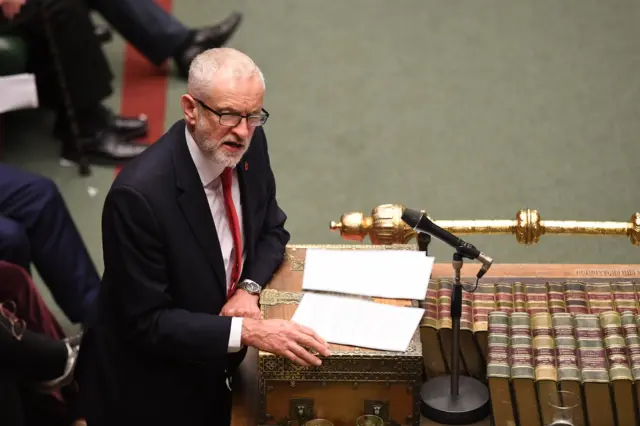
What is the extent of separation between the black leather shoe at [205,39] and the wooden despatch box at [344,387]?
319 centimetres

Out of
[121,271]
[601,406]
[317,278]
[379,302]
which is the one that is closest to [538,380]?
[601,406]

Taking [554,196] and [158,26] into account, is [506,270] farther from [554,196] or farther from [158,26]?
[158,26]

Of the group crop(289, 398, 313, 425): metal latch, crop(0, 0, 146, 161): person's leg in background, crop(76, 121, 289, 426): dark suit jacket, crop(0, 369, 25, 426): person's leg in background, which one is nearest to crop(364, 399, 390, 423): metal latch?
crop(289, 398, 313, 425): metal latch

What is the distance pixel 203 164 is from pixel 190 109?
18 cm

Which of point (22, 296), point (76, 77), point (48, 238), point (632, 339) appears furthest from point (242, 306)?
point (76, 77)

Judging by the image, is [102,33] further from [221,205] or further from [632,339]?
[632,339]

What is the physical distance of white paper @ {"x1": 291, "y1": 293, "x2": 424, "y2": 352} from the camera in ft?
9.76

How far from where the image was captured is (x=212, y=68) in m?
2.81

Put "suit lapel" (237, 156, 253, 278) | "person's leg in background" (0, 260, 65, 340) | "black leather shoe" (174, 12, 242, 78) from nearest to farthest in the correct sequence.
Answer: "suit lapel" (237, 156, 253, 278) → "person's leg in background" (0, 260, 65, 340) → "black leather shoe" (174, 12, 242, 78)

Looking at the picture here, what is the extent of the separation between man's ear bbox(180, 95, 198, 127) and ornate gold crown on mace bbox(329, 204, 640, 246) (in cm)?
98

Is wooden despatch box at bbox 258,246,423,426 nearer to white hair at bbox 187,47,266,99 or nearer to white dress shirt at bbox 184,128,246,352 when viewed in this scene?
white dress shirt at bbox 184,128,246,352

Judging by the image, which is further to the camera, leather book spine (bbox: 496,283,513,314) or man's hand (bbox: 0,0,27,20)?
man's hand (bbox: 0,0,27,20)

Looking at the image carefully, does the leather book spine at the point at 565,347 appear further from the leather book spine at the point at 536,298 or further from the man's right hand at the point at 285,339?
the man's right hand at the point at 285,339

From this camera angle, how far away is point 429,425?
3172 mm
